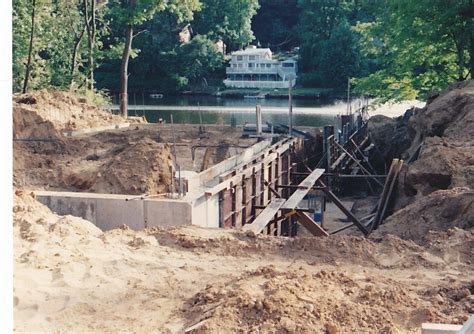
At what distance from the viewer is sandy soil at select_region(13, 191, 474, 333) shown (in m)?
7.79

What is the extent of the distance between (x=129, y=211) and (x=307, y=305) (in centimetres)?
608

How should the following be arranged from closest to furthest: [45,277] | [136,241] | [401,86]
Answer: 1. [45,277]
2. [136,241]
3. [401,86]

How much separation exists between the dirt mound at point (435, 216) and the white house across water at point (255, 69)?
2555 inches

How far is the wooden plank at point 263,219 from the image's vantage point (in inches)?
511

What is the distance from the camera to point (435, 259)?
34.0 feet

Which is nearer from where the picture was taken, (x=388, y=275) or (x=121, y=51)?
(x=388, y=275)

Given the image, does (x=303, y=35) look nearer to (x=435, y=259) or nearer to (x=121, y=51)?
(x=121, y=51)

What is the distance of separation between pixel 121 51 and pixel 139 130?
12605mm

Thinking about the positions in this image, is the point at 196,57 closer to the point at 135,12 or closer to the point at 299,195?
the point at 135,12

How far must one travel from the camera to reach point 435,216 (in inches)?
501

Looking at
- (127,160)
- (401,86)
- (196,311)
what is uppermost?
(401,86)

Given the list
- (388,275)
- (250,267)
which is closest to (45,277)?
(250,267)

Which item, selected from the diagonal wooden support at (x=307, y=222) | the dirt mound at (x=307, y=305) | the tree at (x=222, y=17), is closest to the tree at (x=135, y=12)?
the diagonal wooden support at (x=307, y=222)

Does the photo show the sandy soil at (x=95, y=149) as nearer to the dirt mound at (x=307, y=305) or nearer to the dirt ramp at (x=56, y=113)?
the dirt ramp at (x=56, y=113)
